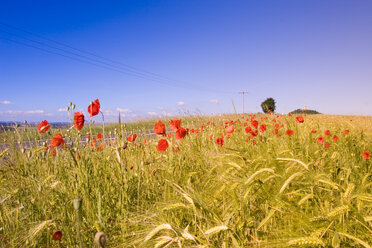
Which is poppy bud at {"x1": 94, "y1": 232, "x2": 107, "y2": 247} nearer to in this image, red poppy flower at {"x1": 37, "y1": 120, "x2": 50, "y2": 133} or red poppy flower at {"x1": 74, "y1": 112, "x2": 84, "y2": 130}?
red poppy flower at {"x1": 74, "y1": 112, "x2": 84, "y2": 130}

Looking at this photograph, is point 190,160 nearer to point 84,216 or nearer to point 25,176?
point 84,216

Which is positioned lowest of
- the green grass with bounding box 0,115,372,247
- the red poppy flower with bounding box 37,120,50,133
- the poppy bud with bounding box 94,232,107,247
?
the green grass with bounding box 0,115,372,247

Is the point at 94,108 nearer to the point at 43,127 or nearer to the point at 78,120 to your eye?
the point at 78,120

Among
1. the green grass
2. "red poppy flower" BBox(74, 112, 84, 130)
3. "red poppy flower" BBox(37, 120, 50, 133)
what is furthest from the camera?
"red poppy flower" BBox(37, 120, 50, 133)

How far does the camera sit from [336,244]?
77 cm

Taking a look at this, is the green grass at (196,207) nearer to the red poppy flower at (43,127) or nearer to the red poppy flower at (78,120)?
the red poppy flower at (78,120)

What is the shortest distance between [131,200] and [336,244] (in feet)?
4.09

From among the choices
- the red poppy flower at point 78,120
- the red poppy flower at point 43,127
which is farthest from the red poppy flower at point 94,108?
the red poppy flower at point 43,127

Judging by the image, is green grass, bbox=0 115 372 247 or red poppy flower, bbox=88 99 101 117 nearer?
green grass, bbox=0 115 372 247

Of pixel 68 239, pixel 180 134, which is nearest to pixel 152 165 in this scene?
pixel 180 134

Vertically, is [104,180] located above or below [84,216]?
above

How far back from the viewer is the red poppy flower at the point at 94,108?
1.48 meters

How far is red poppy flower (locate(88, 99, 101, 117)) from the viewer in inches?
58.3

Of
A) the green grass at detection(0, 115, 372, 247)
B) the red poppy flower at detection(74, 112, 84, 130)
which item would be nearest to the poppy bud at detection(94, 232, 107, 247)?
the green grass at detection(0, 115, 372, 247)
